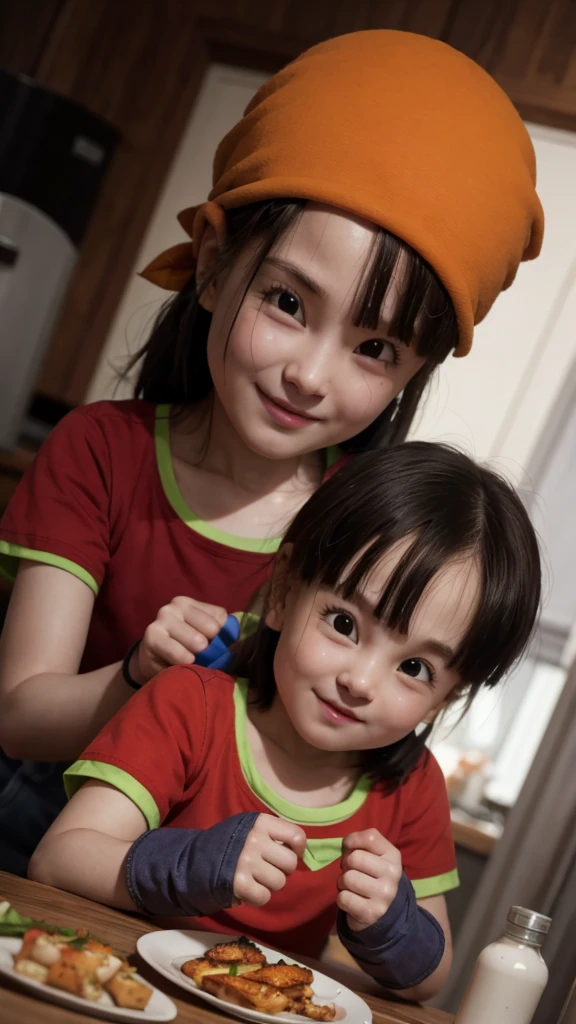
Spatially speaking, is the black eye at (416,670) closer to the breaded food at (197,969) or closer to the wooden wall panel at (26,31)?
the breaded food at (197,969)

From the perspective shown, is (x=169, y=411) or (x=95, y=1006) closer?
(x=95, y=1006)

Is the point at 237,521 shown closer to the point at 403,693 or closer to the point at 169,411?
the point at 169,411

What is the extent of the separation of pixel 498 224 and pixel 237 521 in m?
0.39

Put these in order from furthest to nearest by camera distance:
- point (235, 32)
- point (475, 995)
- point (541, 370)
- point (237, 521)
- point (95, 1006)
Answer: point (235, 32) → point (541, 370) → point (237, 521) → point (475, 995) → point (95, 1006)

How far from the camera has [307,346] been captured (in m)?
0.96

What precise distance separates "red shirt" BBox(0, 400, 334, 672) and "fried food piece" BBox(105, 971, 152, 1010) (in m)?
0.55

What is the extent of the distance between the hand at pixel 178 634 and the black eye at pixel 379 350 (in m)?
0.26

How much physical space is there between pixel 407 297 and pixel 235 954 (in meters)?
0.54

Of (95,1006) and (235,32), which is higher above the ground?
(235,32)

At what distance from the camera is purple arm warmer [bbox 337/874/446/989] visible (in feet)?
2.73

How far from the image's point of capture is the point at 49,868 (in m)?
0.79

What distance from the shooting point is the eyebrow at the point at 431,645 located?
87 cm

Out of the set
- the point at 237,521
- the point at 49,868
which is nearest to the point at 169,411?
the point at 237,521

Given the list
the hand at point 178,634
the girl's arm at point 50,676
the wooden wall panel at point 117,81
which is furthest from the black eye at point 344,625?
the wooden wall panel at point 117,81
